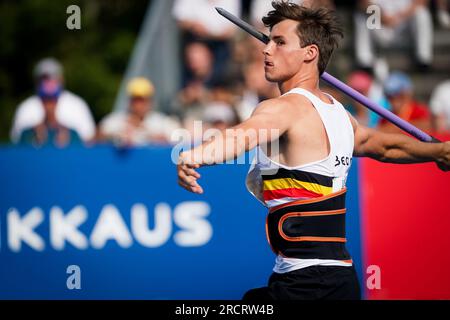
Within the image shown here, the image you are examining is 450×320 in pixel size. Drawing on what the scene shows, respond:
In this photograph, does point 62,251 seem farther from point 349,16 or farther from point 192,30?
point 349,16

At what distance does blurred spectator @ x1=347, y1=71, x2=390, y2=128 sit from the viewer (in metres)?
10.1

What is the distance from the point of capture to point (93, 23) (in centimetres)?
2183

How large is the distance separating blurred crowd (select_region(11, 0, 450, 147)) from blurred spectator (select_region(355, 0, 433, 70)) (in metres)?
0.01

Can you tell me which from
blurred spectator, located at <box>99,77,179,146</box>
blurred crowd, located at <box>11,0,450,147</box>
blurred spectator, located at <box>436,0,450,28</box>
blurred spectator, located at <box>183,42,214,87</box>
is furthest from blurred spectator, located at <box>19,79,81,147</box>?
blurred spectator, located at <box>436,0,450,28</box>

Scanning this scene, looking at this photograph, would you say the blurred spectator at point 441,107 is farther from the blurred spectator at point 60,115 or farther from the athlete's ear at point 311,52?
the athlete's ear at point 311,52

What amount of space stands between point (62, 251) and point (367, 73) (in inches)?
184

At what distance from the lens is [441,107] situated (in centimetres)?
1089

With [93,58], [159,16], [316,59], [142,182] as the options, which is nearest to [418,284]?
[142,182]

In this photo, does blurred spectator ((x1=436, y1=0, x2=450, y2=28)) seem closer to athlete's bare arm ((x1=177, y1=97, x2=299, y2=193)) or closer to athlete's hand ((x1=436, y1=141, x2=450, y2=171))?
athlete's hand ((x1=436, y1=141, x2=450, y2=171))

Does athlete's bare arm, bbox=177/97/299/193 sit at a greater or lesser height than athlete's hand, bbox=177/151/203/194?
greater

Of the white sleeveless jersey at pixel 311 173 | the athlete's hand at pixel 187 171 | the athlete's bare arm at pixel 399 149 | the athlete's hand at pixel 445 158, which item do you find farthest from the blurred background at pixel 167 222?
the athlete's hand at pixel 187 171

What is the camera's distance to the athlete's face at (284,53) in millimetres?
5531

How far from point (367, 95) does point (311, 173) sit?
5.59 meters

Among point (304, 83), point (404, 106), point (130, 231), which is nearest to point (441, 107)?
point (404, 106)
